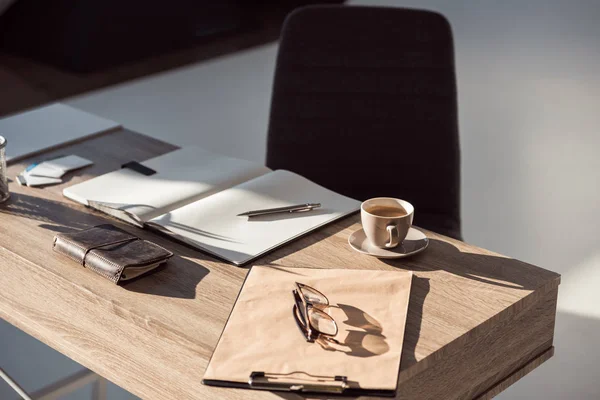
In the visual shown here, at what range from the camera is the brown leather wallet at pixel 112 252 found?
49.9 inches

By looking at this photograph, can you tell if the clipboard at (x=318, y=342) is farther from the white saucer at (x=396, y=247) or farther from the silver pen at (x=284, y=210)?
the silver pen at (x=284, y=210)

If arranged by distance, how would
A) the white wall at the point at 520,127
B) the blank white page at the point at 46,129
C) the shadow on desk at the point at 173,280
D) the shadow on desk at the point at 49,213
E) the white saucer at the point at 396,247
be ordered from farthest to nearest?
the white wall at the point at 520,127, the blank white page at the point at 46,129, the shadow on desk at the point at 49,213, the white saucer at the point at 396,247, the shadow on desk at the point at 173,280

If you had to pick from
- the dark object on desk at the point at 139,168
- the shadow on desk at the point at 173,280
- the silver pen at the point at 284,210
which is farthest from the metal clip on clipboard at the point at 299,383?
the dark object on desk at the point at 139,168

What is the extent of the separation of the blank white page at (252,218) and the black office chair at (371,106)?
48cm

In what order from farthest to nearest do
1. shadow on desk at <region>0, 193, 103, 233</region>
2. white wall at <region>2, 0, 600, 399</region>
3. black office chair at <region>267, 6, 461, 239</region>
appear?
white wall at <region>2, 0, 600, 399</region>
black office chair at <region>267, 6, 461, 239</region>
shadow on desk at <region>0, 193, 103, 233</region>

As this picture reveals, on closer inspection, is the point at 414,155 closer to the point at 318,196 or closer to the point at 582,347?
the point at 318,196

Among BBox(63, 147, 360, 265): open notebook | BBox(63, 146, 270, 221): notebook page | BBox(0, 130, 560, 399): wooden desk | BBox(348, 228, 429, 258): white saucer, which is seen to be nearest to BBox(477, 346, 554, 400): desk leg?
BBox(0, 130, 560, 399): wooden desk

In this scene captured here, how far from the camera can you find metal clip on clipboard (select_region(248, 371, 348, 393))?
1005 mm

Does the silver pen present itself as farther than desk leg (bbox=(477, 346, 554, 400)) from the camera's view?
Yes

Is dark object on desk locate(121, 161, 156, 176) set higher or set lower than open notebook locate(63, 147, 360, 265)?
higher

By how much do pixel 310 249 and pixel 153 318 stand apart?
12.8 inches

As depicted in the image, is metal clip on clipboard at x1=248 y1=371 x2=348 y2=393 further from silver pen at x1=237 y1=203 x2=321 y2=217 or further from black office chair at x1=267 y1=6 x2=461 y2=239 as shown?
black office chair at x1=267 y1=6 x2=461 y2=239

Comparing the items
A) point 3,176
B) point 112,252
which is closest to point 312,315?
point 112,252

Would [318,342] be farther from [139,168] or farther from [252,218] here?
[139,168]
